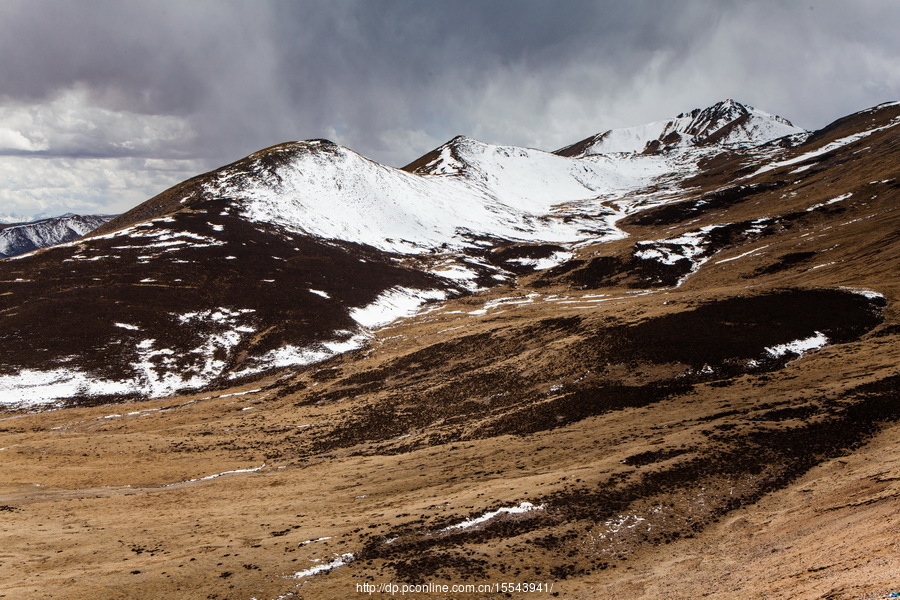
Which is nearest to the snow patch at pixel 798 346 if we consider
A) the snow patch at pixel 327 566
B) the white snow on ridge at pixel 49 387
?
the snow patch at pixel 327 566

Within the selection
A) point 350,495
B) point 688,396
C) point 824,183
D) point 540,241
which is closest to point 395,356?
point 350,495

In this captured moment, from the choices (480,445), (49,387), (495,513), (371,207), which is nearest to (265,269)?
(49,387)

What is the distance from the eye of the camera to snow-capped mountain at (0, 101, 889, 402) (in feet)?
183

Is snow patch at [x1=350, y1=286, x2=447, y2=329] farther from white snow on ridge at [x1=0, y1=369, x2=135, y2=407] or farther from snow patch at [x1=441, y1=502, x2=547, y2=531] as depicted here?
snow patch at [x1=441, y1=502, x2=547, y2=531]

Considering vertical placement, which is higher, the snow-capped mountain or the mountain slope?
the snow-capped mountain

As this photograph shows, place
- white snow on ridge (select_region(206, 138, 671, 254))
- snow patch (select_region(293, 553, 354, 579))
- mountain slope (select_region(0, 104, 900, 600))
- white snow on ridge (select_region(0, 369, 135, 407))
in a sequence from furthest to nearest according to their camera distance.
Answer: white snow on ridge (select_region(206, 138, 671, 254)) → white snow on ridge (select_region(0, 369, 135, 407)) → snow patch (select_region(293, 553, 354, 579)) → mountain slope (select_region(0, 104, 900, 600))

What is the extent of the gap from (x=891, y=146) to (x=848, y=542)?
181712mm

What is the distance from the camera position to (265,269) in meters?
84.3

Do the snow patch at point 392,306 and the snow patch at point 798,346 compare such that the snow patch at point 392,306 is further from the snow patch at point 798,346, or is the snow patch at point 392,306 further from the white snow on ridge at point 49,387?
the snow patch at point 798,346

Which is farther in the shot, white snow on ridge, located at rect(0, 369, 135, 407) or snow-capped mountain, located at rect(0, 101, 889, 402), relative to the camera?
snow-capped mountain, located at rect(0, 101, 889, 402)

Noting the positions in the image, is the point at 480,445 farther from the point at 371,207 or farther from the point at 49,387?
the point at 371,207

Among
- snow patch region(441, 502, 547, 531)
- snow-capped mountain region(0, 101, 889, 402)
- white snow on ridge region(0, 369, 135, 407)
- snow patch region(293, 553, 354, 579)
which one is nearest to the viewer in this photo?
snow patch region(293, 553, 354, 579)

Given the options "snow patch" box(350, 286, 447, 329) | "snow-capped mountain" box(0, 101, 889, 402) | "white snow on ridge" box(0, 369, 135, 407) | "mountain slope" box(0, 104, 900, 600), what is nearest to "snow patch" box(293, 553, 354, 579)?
"mountain slope" box(0, 104, 900, 600)

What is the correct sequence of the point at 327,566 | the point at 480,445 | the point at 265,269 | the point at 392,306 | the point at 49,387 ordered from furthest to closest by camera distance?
the point at 265,269
the point at 392,306
the point at 49,387
the point at 480,445
the point at 327,566
